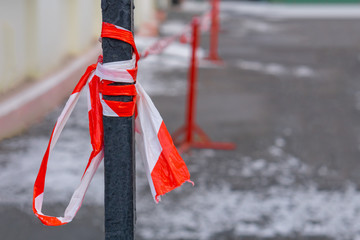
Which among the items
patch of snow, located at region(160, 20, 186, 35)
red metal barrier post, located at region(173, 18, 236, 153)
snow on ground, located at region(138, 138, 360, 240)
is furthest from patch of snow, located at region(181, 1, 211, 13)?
snow on ground, located at region(138, 138, 360, 240)

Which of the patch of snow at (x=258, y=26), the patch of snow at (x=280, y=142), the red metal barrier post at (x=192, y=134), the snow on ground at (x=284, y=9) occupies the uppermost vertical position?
the red metal barrier post at (x=192, y=134)

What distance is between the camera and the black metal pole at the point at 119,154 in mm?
2736

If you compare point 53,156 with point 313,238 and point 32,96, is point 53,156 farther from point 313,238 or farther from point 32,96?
point 313,238

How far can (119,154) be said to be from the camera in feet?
9.41

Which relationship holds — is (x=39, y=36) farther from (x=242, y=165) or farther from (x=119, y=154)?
(x=119, y=154)

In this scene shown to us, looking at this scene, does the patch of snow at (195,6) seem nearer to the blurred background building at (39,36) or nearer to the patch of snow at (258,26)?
the patch of snow at (258,26)

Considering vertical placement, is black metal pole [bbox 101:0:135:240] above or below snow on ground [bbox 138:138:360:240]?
above

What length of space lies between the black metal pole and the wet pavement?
1865 millimetres

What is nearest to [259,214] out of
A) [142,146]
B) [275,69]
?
[142,146]

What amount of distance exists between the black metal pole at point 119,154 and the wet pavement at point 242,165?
6.12ft

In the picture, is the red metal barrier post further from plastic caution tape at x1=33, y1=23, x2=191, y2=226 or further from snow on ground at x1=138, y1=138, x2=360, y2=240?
plastic caution tape at x1=33, y1=23, x2=191, y2=226

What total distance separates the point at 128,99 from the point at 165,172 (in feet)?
1.44

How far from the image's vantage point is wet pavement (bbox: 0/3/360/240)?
502 cm

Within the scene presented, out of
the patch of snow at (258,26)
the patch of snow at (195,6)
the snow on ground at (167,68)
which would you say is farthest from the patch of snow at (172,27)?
the patch of snow at (195,6)
